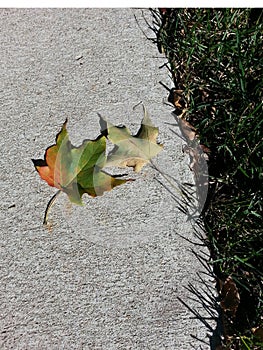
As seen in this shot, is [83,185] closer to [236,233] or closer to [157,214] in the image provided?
[157,214]

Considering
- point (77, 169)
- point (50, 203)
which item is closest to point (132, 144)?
point (77, 169)

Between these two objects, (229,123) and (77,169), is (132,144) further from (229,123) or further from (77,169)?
(229,123)

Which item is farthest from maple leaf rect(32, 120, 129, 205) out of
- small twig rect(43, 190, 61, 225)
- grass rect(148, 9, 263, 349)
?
grass rect(148, 9, 263, 349)

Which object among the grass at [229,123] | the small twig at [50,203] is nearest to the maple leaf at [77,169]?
the small twig at [50,203]

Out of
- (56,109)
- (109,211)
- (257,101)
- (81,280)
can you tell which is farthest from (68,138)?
(257,101)

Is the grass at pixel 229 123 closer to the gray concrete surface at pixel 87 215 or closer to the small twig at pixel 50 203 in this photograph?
the gray concrete surface at pixel 87 215

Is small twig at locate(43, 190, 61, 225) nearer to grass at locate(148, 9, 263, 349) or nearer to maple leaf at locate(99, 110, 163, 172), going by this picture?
maple leaf at locate(99, 110, 163, 172)
